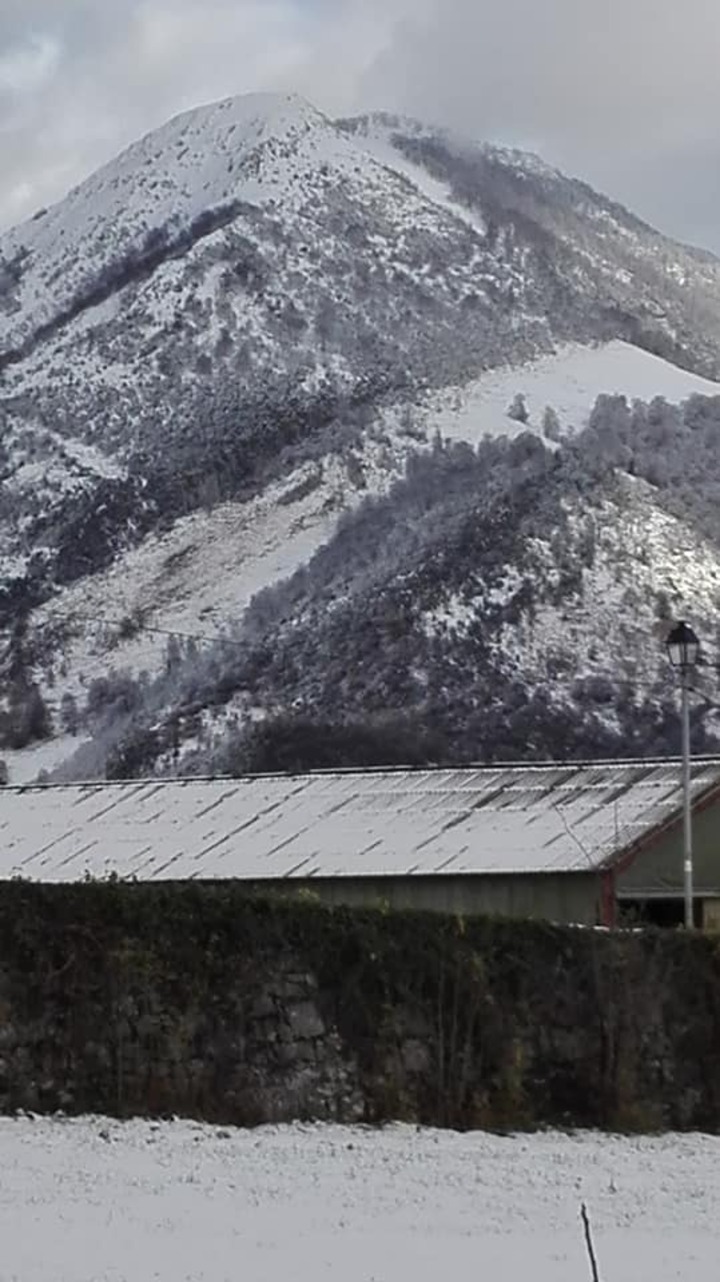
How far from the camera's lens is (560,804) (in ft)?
130

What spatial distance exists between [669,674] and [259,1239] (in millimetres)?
87900

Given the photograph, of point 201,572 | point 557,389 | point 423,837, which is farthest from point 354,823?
point 557,389

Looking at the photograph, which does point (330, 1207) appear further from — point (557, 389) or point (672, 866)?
point (557, 389)

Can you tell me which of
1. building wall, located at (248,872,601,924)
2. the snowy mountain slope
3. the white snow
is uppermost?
the white snow

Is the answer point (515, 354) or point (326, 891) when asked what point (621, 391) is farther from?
point (326, 891)

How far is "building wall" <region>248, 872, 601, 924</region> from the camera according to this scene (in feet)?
120

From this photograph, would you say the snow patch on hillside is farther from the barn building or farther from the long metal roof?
the barn building

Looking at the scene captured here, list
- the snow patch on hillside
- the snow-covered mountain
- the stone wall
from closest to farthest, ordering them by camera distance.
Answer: the stone wall, the snow patch on hillside, the snow-covered mountain

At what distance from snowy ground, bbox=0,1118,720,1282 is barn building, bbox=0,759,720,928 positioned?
17440mm

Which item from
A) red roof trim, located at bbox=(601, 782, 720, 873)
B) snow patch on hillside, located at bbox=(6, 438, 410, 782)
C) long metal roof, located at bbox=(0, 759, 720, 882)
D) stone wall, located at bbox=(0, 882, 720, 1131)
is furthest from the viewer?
snow patch on hillside, located at bbox=(6, 438, 410, 782)

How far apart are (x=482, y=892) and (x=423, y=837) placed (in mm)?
2380

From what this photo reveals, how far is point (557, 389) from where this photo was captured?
177 meters

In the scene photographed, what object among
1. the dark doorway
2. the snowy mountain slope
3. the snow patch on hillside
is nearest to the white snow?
the snow patch on hillside

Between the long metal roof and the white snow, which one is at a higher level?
the white snow
